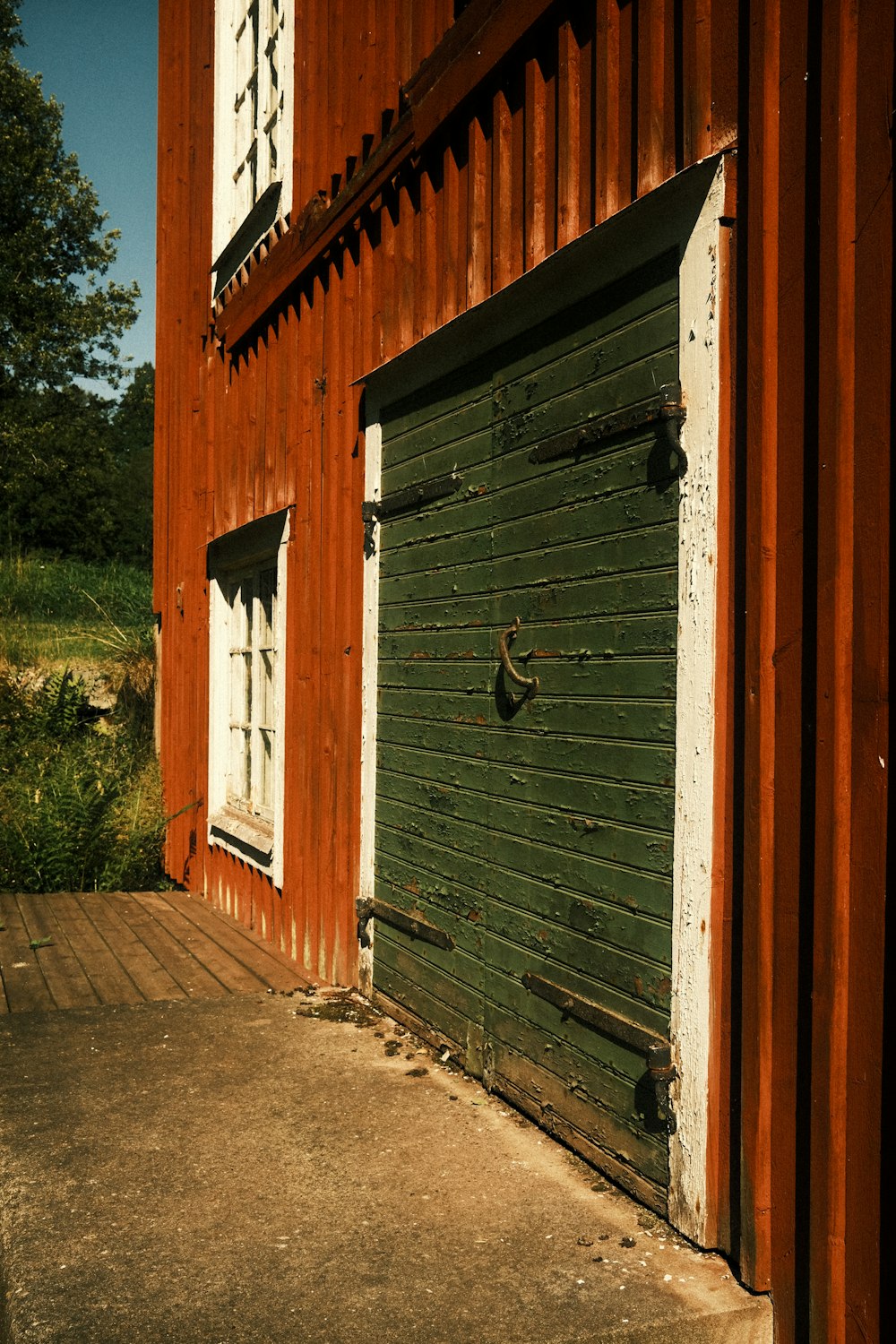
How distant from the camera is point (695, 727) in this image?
8.69 ft

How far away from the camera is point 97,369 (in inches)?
1199

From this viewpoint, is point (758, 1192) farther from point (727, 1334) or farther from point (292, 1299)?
point (292, 1299)

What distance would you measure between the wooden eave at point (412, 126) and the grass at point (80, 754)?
3.38 m

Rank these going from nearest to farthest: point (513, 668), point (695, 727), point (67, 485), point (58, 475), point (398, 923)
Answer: point (695, 727) → point (513, 668) → point (398, 923) → point (58, 475) → point (67, 485)

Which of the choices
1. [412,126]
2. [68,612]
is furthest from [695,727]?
[68,612]

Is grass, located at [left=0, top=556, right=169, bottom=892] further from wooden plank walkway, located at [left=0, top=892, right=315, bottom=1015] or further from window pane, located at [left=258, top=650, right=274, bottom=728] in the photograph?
window pane, located at [left=258, top=650, right=274, bottom=728]

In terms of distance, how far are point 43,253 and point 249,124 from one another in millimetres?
25051

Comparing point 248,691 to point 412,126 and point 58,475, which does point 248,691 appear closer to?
point 412,126

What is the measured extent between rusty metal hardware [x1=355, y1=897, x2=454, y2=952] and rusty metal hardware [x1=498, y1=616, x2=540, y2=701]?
101cm

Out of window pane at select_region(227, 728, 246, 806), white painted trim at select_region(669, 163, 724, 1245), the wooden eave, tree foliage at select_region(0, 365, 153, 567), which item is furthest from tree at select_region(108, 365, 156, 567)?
white painted trim at select_region(669, 163, 724, 1245)

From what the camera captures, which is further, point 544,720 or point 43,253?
point 43,253

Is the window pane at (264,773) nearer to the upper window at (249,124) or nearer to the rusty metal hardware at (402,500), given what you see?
the rusty metal hardware at (402,500)

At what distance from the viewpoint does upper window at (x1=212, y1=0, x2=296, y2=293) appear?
577cm

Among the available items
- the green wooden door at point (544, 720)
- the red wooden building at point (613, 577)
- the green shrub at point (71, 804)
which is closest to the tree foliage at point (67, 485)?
the green shrub at point (71, 804)
